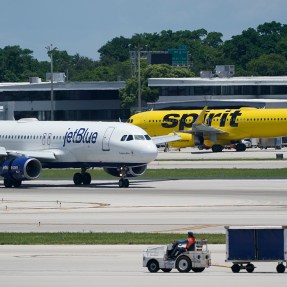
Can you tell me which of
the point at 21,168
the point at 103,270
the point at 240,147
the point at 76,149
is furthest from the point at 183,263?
the point at 240,147

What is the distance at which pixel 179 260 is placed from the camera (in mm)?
36969

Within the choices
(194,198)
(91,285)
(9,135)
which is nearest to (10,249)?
(91,285)

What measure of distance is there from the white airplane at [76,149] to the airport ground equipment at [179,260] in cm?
3536

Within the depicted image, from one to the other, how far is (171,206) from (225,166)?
3635 cm

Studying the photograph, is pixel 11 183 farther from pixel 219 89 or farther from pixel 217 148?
pixel 219 89

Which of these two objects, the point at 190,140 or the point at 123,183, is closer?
the point at 123,183

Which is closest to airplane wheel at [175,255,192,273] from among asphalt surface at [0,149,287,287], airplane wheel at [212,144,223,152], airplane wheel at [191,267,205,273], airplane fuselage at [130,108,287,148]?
airplane wheel at [191,267,205,273]

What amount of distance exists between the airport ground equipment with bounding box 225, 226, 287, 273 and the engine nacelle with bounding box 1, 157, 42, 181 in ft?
122

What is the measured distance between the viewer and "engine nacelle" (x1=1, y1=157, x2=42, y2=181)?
241 feet

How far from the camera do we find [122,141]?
73312mm

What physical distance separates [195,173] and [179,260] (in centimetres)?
4955

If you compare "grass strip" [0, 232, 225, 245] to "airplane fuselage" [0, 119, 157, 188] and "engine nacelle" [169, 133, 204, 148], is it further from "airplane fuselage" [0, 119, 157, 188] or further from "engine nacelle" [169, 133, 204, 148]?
"engine nacelle" [169, 133, 204, 148]

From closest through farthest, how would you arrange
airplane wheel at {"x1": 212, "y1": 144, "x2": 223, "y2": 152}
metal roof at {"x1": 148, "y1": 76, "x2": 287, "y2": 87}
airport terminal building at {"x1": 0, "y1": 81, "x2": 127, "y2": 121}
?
airplane wheel at {"x1": 212, "y1": 144, "x2": 223, "y2": 152}
metal roof at {"x1": 148, "y1": 76, "x2": 287, "y2": 87}
airport terminal building at {"x1": 0, "y1": 81, "x2": 127, "y2": 121}

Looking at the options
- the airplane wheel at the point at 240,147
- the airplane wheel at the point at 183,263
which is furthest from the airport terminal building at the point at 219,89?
the airplane wheel at the point at 183,263
